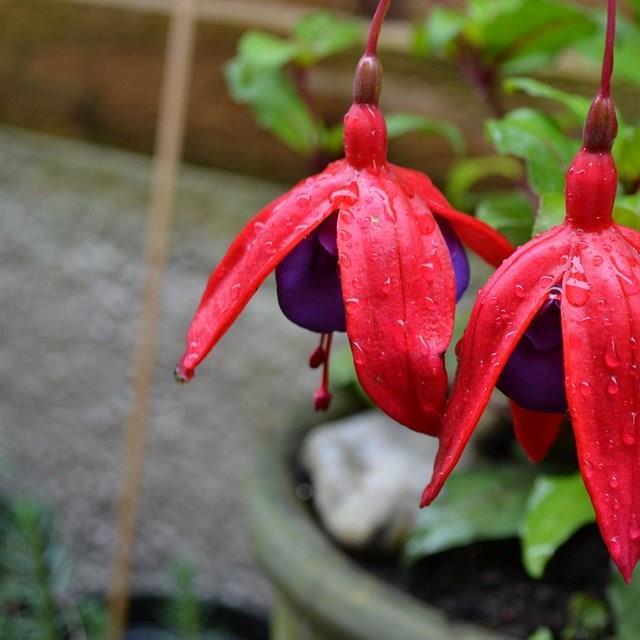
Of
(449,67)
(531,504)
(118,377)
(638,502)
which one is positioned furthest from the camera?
(118,377)

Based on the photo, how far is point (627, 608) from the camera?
602 mm

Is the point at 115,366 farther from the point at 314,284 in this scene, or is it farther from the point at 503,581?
the point at 314,284

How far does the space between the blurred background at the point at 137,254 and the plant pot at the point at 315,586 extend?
1.23 ft

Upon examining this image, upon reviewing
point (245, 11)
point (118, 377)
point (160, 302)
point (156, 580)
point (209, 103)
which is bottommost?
point (156, 580)

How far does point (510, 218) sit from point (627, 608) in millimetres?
261

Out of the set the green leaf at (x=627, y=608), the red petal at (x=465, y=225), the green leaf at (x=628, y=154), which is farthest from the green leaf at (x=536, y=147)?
the green leaf at (x=627, y=608)

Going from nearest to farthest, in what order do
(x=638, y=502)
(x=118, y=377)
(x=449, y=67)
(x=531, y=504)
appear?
1. (x=638, y=502)
2. (x=531, y=504)
3. (x=449, y=67)
4. (x=118, y=377)

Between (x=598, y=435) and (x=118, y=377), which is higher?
(x=598, y=435)

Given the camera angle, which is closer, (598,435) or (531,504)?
(598,435)

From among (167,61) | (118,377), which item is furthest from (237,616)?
(167,61)

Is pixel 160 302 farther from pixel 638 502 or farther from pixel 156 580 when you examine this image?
pixel 638 502

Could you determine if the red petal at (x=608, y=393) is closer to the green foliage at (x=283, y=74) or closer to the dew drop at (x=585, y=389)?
the dew drop at (x=585, y=389)

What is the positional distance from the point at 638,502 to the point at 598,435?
0.07 feet

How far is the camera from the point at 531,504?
0.63 metres
